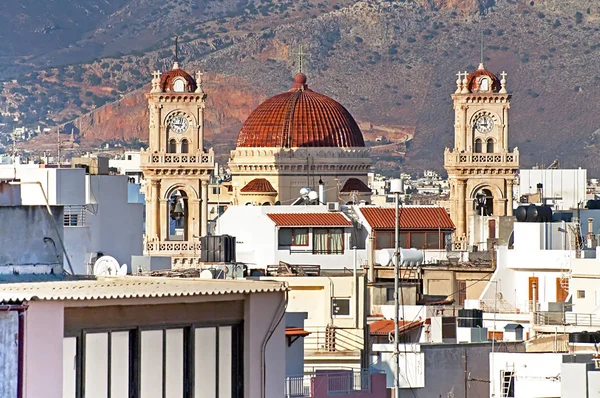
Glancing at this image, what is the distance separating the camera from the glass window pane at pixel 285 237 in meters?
50.9

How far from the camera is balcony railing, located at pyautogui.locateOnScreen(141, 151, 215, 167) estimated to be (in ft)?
274

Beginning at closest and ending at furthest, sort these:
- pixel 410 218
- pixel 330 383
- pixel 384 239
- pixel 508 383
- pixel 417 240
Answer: pixel 330 383
pixel 508 383
pixel 384 239
pixel 417 240
pixel 410 218

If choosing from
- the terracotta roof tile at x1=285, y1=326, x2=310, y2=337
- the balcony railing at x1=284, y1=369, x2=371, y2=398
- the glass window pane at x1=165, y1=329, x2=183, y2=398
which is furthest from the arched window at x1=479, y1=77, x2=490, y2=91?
the glass window pane at x1=165, y1=329, x2=183, y2=398

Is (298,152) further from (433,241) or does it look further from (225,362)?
(225,362)

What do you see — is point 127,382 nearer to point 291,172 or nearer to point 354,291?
point 354,291

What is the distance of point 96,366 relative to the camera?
13.2 m

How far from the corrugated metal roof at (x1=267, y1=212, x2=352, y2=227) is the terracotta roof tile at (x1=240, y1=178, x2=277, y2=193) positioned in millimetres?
32448

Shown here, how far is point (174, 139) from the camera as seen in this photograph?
8569 centimetres

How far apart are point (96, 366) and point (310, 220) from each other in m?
38.9

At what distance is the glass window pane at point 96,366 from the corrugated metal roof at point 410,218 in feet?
132

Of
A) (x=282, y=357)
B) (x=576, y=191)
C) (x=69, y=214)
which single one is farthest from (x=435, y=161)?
(x=282, y=357)

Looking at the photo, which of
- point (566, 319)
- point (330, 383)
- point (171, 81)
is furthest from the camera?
point (171, 81)

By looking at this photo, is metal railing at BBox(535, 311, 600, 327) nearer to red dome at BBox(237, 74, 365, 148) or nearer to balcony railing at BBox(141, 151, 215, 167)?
balcony railing at BBox(141, 151, 215, 167)

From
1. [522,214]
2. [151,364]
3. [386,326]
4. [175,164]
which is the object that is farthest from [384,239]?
[151,364]
